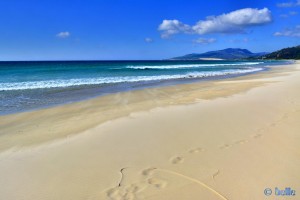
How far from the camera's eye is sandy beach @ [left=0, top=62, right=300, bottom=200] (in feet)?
10.8

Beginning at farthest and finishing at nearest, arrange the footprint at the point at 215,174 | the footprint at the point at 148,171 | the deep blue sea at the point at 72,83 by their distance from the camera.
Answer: the deep blue sea at the point at 72,83
the footprint at the point at 148,171
the footprint at the point at 215,174

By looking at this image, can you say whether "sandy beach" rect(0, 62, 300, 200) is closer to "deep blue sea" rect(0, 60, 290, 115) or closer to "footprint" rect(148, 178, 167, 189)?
"footprint" rect(148, 178, 167, 189)

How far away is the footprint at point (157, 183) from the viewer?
336 centimetres

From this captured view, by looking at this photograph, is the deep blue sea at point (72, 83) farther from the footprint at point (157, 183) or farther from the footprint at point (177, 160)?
the footprint at point (157, 183)

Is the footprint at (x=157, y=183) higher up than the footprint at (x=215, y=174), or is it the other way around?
the footprint at (x=157, y=183)

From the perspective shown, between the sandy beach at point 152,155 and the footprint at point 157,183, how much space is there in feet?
0.04

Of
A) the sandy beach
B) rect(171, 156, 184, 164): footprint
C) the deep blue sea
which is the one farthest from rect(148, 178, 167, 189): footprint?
the deep blue sea

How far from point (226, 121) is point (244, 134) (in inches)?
42.4

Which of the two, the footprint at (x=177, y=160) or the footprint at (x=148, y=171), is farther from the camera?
the footprint at (x=177, y=160)

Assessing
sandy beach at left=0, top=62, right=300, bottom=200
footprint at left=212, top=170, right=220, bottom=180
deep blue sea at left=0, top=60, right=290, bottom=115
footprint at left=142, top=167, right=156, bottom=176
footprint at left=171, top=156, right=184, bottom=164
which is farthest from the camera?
deep blue sea at left=0, top=60, right=290, bottom=115

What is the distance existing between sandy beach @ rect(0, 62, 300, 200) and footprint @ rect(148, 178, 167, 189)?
13 millimetres

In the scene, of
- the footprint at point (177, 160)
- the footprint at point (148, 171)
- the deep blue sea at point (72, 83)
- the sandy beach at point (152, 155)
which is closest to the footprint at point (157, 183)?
the sandy beach at point (152, 155)

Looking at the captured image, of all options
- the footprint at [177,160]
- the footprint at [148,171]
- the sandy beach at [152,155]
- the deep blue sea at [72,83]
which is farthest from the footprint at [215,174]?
the deep blue sea at [72,83]

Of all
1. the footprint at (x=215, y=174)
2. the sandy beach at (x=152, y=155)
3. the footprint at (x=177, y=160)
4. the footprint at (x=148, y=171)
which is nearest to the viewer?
the sandy beach at (x=152, y=155)
